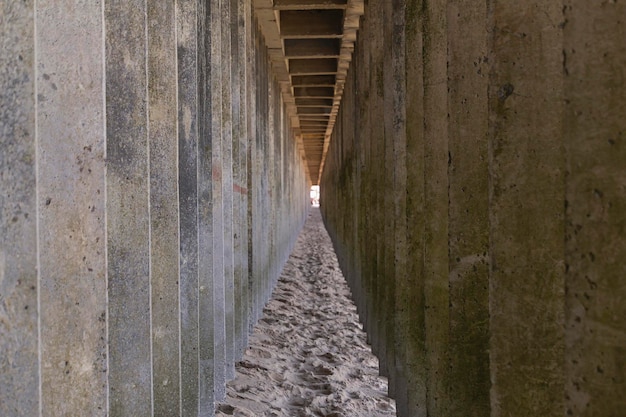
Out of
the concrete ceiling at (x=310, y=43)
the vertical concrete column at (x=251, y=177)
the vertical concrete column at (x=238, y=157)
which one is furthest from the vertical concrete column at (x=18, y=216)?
the concrete ceiling at (x=310, y=43)

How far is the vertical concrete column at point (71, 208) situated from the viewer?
70.7 inches

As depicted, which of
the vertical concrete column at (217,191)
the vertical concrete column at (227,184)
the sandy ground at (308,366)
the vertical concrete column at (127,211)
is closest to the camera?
the vertical concrete column at (127,211)

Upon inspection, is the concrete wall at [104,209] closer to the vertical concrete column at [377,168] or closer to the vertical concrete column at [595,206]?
the vertical concrete column at [595,206]

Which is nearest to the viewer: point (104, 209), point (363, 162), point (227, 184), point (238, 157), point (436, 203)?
point (104, 209)

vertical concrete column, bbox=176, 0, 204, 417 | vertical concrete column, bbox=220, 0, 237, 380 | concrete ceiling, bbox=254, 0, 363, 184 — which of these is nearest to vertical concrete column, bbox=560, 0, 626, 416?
vertical concrete column, bbox=176, 0, 204, 417

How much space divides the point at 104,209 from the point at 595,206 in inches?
66.4

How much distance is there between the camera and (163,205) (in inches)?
107

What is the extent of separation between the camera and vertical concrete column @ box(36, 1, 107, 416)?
1.79 m

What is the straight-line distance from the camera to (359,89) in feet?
21.9

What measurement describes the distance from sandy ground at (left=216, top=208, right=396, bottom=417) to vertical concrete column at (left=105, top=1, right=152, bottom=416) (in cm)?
162

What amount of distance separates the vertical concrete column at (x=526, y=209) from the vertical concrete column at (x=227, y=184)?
279 cm

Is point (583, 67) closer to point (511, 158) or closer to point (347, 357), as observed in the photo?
point (511, 158)

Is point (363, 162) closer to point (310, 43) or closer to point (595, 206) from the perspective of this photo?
point (310, 43)

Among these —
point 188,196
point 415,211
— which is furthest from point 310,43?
point 188,196
